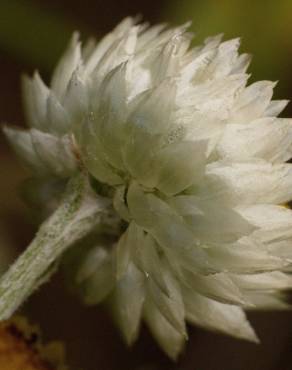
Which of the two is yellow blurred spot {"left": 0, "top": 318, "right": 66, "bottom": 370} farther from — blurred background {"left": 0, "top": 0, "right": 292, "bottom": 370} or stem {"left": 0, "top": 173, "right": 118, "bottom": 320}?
blurred background {"left": 0, "top": 0, "right": 292, "bottom": 370}

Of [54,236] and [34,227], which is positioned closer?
[54,236]

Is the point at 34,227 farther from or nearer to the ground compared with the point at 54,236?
nearer to the ground

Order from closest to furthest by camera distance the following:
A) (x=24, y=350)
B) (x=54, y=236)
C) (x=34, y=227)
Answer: (x=54, y=236) → (x=24, y=350) → (x=34, y=227)

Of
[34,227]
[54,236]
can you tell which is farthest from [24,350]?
[34,227]

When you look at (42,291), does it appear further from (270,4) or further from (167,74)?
(167,74)

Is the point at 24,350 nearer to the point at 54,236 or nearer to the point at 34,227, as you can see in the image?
the point at 54,236

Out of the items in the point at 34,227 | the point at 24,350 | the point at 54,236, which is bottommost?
the point at 34,227
